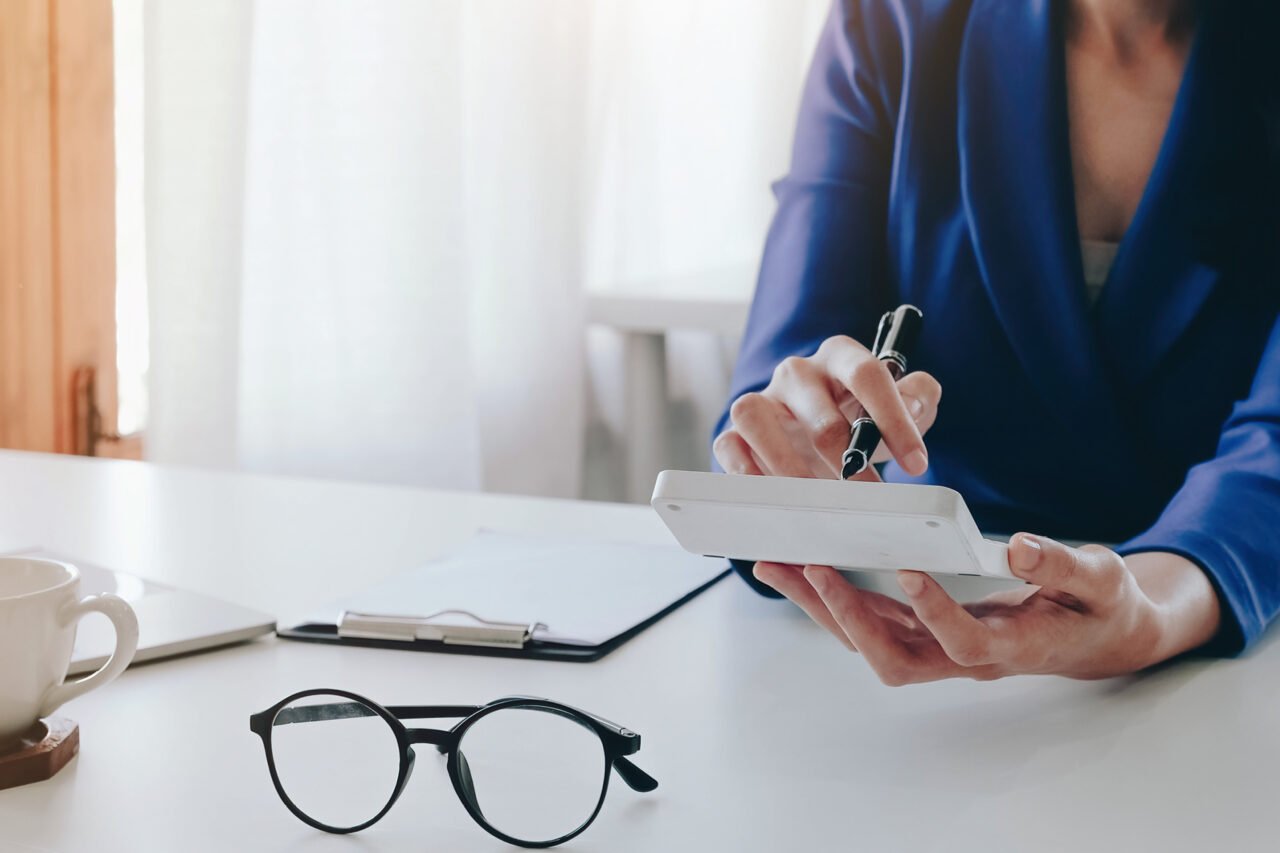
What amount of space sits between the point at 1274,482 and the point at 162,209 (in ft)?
4.12

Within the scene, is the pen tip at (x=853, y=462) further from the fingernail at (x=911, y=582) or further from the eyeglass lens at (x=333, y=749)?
the eyeglass lens at (x=333, y=749)

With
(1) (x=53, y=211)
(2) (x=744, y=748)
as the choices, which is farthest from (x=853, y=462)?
(1) (x=53, y=211)

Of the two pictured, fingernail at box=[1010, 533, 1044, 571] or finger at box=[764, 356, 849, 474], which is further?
finger at box=[764, 356, 849, 474]

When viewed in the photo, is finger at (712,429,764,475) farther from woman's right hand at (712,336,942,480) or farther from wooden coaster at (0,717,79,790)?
wooden coaster at (0,717,79,790)

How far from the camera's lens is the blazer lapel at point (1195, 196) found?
99 centimetres

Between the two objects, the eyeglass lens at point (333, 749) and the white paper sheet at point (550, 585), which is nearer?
the eyeglass lens at point (333, 749)

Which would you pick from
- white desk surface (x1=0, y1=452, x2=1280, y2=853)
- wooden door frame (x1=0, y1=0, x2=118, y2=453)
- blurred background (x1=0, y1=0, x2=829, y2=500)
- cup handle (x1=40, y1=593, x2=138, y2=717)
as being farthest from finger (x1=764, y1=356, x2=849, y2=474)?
wooden door frame (x1=0, y1=0, x2=118, y2=453)

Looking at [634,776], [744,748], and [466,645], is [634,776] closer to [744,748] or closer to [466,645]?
[744,748]

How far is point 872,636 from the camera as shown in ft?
1.99

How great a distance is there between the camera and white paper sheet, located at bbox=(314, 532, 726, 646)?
74cm

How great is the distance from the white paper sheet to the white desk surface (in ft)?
0.08

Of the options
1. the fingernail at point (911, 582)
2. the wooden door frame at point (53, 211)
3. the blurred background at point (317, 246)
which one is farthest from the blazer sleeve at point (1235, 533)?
the wooden door frame at point (53, 211)

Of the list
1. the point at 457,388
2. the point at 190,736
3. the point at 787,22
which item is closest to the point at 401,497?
the point at 190,736

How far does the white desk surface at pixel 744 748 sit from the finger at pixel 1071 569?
64 mm
